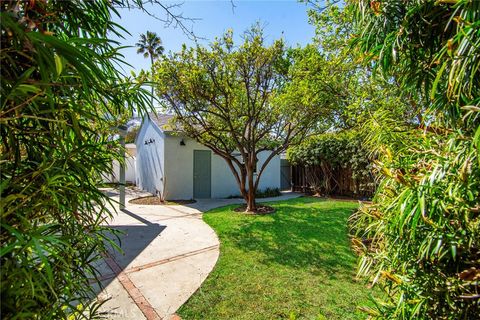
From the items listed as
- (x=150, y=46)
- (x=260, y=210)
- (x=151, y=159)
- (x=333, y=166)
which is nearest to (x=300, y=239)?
(x=260, y=210)

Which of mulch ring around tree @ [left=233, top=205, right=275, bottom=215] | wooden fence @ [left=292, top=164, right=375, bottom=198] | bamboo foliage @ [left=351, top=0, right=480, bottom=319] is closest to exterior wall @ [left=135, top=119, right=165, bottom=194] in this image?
mulch ring around tree @ [left=233, top=205, right=275, bottom=215]

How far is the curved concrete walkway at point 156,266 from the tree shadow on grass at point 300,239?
0.94 m

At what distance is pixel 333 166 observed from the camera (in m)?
Result: 13.4

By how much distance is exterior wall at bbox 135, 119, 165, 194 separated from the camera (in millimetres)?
12773

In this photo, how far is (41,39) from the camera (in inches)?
33.7

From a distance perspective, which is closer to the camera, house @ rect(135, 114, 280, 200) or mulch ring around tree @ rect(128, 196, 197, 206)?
mulch ring around tree @ rect(128, 196, 197, 206)

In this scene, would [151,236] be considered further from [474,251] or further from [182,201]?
[474,251]

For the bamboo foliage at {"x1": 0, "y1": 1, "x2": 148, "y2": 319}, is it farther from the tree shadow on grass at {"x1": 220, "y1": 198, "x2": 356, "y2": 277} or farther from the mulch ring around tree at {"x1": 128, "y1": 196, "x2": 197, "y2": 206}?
the mulch ring around tree at {"x1": 128, "y1": 196, "x2": 197, "y2": 206}

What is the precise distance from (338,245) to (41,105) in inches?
236

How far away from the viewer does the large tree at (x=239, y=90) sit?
311 inches

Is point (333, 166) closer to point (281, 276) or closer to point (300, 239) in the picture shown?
point (300, 239)

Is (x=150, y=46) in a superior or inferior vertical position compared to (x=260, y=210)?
superior

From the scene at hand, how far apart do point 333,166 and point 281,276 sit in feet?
34.0

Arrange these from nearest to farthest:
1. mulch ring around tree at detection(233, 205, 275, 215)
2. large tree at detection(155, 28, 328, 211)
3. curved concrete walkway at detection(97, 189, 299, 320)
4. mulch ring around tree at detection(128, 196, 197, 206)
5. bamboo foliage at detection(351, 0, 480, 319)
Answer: bamboo foliage at detection(351, 0, 480, 319), curved concrete walkway at detection(97, 189, 299, 320), large tree at detection(155, 28, 328, 211), mulch ring around tree at detection(233, 205, 275, 215), mulch ring around tree at detection(128, 196, 197, 206)
